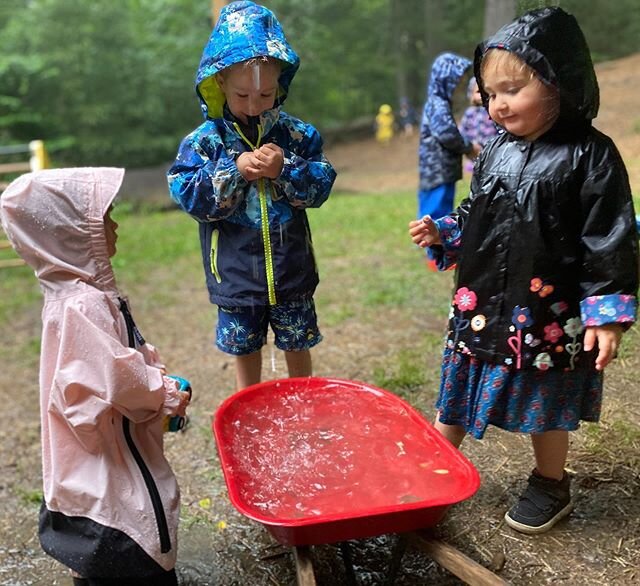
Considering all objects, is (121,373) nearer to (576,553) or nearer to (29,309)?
(576,553)

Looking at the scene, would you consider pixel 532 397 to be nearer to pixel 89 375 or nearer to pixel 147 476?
pixel 147 476

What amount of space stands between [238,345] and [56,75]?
525 inches

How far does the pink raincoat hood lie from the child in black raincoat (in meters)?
0.97

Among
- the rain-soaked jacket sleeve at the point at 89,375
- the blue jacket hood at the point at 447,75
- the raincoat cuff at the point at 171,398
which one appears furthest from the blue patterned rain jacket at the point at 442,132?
the rain-soaked jacket sleeve at the point at 89,375

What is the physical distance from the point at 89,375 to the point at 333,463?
30.2 inches

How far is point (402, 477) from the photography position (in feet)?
6.27

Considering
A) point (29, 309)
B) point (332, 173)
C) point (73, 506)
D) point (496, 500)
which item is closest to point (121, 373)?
point (73, 506)

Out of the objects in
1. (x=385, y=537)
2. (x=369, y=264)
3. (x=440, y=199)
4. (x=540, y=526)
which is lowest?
(x=369, y=264)

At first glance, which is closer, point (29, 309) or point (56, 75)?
point (29, 309)

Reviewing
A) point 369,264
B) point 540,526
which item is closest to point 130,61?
point 369,264

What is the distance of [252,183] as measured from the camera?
7.73 feet

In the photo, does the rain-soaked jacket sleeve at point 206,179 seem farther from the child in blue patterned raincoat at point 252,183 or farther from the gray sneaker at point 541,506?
the gray sneaker at point 541,506

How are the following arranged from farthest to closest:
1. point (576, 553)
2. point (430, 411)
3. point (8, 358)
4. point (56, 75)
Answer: point (56, 75) < point (8, 358) < point (430, 411) < point (576, 553)

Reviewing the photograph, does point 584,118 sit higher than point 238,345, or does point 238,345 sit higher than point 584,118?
point 584,118
